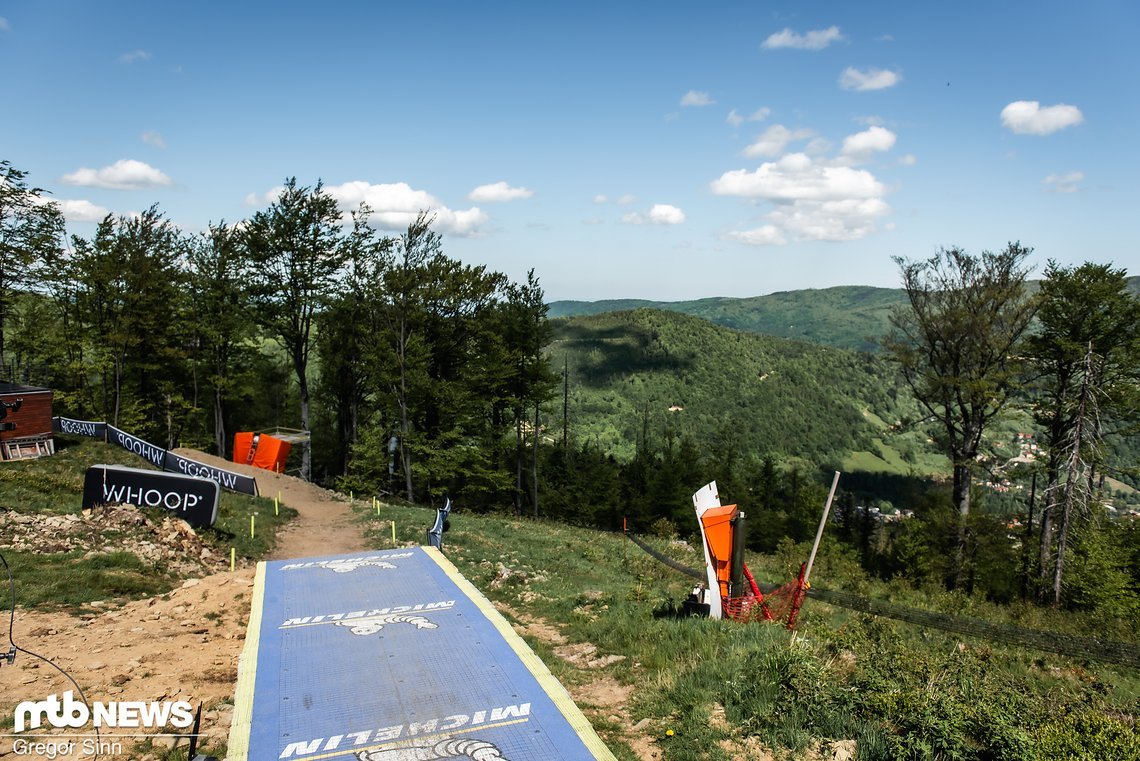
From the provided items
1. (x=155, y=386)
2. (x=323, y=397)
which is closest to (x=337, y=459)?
(x=323, y=397)

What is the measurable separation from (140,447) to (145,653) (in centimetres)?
2521

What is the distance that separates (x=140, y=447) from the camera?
103 feet

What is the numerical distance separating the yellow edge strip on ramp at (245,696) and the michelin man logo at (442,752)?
1.32 m

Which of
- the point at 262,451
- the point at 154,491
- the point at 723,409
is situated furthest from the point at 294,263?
the point at 723,409

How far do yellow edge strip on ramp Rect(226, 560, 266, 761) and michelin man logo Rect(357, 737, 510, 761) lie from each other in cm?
132

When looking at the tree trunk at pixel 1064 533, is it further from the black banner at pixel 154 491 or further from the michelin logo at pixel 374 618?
the black banner at pixel 154 491

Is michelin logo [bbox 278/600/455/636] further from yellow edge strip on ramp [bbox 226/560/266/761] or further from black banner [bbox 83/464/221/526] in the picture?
black banner [bbox 83/464/221/526]

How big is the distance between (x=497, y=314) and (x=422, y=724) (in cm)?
3269

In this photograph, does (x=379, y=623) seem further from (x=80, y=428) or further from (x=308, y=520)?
(x=80, y=428)

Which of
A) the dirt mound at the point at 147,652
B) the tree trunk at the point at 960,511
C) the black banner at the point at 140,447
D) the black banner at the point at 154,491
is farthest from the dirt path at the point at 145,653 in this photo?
the tree trunk at the point at 960,511

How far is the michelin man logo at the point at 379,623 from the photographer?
10500 mm

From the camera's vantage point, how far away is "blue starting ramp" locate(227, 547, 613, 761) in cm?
710

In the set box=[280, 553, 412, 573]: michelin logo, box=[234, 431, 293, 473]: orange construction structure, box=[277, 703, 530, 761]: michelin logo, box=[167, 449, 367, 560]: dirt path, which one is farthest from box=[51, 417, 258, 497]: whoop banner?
box=[277, 703, 530, 761]: michelin logo

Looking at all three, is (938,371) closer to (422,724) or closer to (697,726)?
(697,726)
